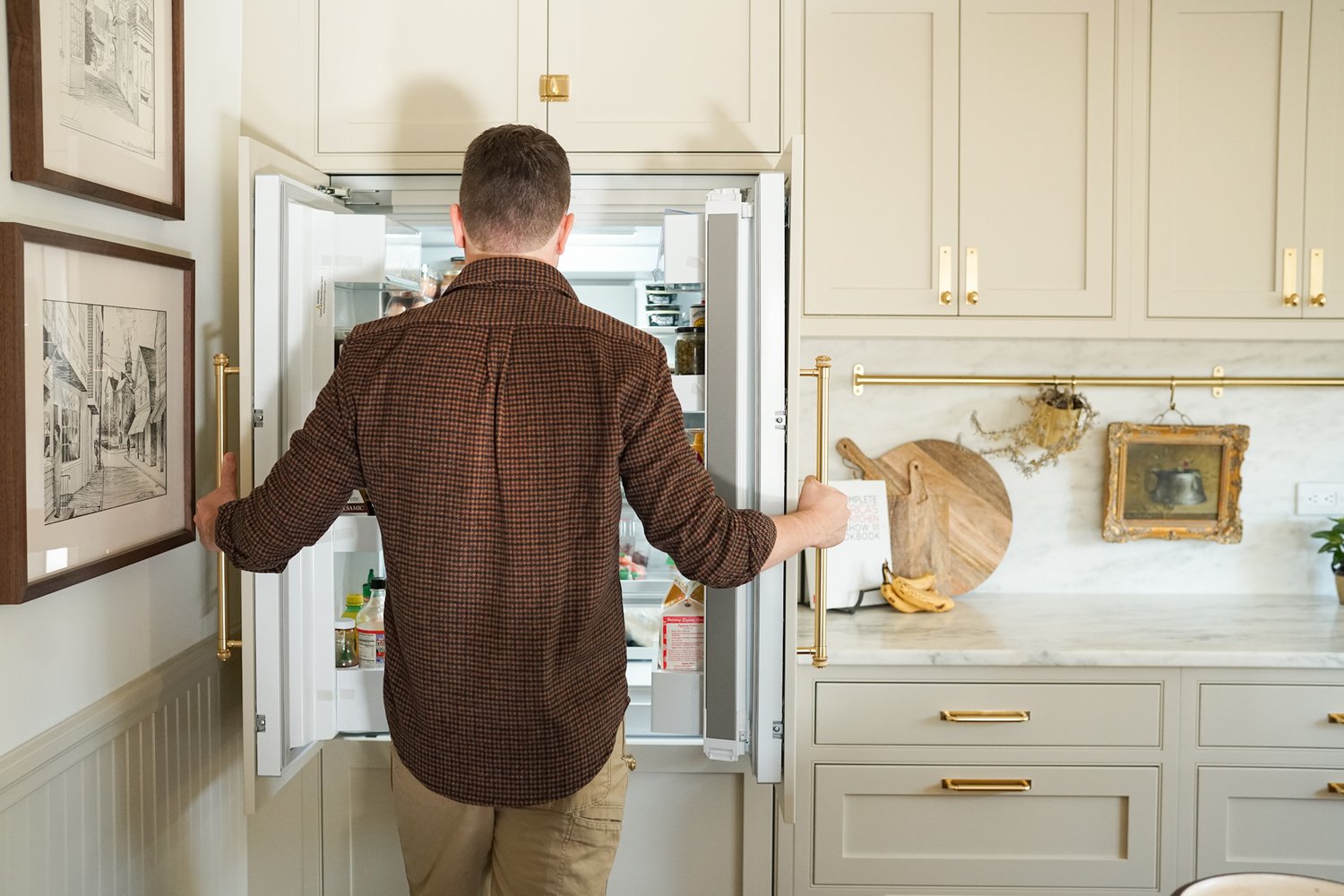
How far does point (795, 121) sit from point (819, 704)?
46.4 inches

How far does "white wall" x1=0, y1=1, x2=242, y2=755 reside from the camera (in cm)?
131

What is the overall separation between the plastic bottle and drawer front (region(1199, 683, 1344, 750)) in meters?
1.60

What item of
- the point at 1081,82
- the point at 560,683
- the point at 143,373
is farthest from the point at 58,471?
the point at 1081,82

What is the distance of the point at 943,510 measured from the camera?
7.79 feet

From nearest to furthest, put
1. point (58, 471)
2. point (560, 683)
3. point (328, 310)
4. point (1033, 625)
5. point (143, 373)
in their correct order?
point (560, 683) < point (58, 471) < point (143, 373) < point (328, 310) < point (1033, 625)

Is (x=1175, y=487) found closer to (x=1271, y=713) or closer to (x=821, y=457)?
(x=1271, y=713)

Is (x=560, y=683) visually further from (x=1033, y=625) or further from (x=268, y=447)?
(x=1033, y=625)

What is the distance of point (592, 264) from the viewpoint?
197 centimetres

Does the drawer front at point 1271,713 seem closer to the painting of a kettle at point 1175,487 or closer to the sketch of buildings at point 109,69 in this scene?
the painting of a kettle at point 1175,487

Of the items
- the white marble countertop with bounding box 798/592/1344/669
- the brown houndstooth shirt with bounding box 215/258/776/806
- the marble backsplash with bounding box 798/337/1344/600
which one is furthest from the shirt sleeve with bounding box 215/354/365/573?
the marble backsplash with bounding box 798/337/1344/600

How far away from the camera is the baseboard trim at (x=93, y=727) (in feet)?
4.19

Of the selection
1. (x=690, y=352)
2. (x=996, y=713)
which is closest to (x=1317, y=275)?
(x=996, y=713)

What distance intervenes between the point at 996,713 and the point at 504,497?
1225mm

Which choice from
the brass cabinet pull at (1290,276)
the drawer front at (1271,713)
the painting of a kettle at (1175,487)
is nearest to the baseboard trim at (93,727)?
the drawer front at (1271,713)
